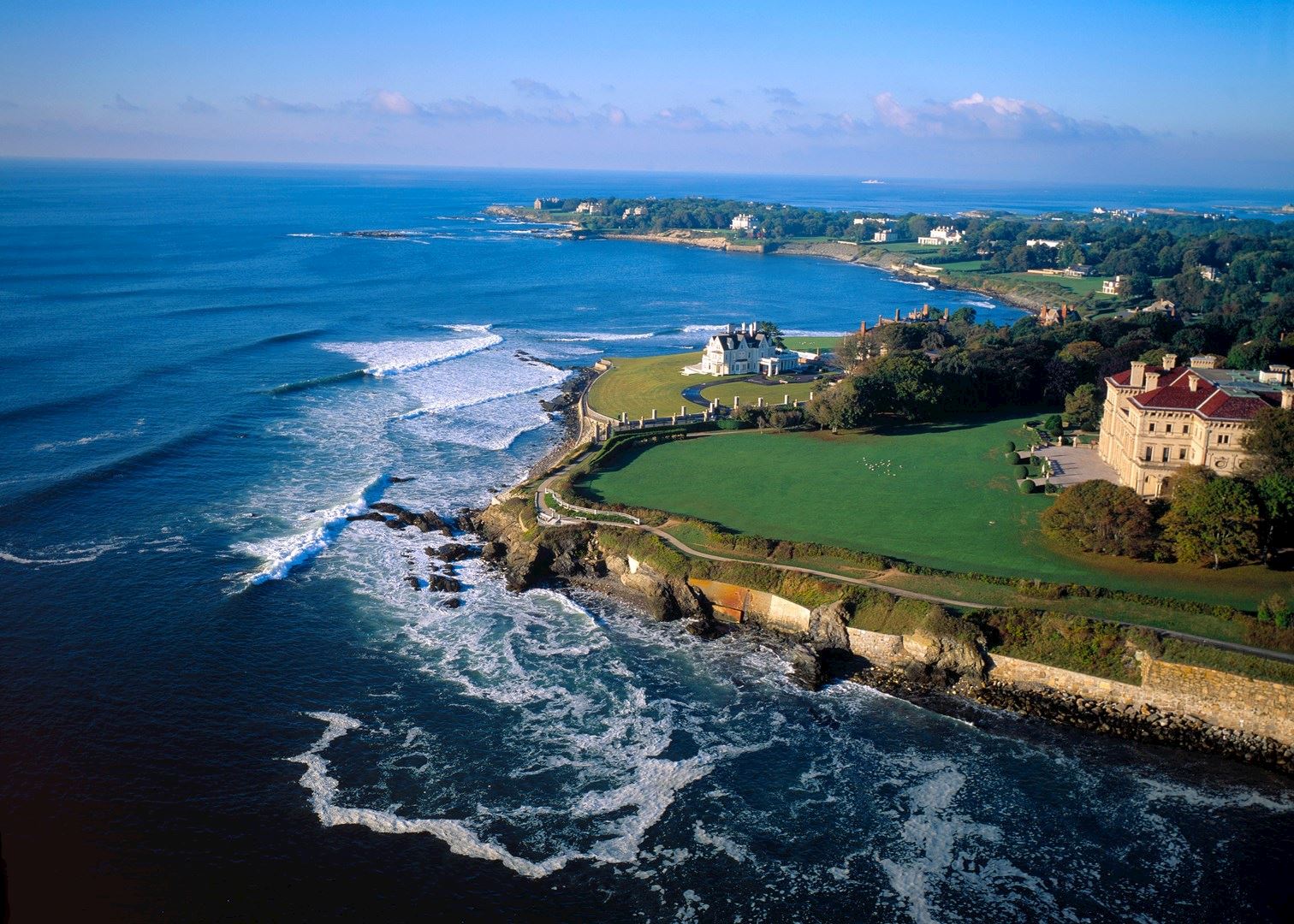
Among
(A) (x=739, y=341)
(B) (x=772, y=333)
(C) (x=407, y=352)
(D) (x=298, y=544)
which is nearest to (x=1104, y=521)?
(D) (x=298, y=544)

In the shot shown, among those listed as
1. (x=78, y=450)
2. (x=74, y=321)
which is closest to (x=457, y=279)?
(x=74, y=321)

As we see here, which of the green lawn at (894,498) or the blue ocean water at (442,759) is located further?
the green lawn at (894,498)

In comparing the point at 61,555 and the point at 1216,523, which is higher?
the point at 1216,523

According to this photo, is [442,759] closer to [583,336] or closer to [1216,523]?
[1216,523]

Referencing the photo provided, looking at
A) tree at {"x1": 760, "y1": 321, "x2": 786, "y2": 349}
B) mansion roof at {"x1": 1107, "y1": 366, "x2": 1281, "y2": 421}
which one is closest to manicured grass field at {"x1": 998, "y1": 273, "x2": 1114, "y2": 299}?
tree at {"x1": 760, "y1": 321, "x2": 786, "y2": 349}

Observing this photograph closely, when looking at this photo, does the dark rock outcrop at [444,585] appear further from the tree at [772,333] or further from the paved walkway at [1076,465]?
the tree at [772,333]

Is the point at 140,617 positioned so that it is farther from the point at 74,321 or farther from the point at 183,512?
the point at 74,321

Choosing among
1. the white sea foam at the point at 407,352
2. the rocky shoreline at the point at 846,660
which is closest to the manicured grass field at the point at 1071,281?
the white sea foam at the point at 407,352
